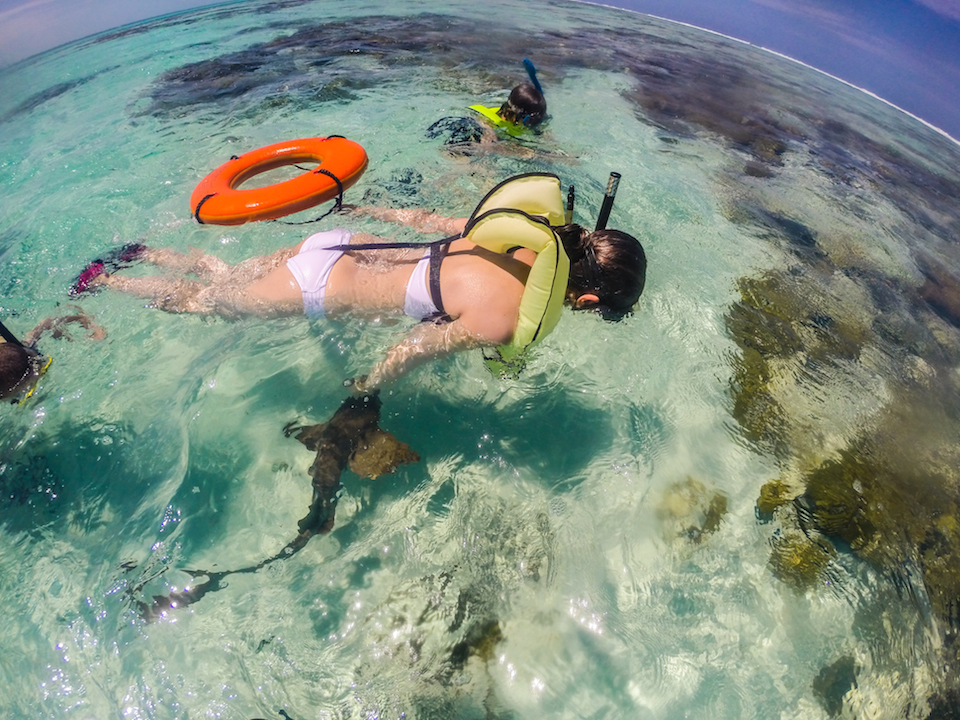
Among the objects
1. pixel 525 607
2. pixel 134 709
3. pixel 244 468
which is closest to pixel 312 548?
pixel 244 468

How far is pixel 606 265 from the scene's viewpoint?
2887 millimetres

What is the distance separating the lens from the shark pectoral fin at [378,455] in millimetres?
Answer: 3090

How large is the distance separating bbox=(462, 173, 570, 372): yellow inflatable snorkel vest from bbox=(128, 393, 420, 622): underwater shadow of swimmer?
995 millimetres

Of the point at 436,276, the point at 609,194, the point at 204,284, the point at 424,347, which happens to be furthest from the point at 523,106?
the point at 424,347

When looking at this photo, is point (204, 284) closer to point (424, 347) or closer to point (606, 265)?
point (424, 347)

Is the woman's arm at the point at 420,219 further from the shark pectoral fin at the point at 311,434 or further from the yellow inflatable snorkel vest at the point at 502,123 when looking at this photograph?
the yellow inflatable snorkel vest at the point at 502,123

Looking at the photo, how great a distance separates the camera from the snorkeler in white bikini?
2973mm

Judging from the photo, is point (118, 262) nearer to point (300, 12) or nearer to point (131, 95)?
point (131, 95)

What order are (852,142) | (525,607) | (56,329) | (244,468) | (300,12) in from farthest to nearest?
(300,12) < (852,142) < (56,329) < (244,468) < (525,607)

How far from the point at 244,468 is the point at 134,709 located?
4.34 ft

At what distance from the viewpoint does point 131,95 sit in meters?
9.17

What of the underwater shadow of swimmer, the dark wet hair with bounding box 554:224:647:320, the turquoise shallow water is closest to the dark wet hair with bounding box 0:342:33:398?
the turquoise shallow water

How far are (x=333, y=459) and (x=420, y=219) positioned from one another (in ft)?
7.70

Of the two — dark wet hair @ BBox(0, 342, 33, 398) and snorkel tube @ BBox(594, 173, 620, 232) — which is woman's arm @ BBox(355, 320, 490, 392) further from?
dark wet hair @ BBox(0, 342, 33, 398)
